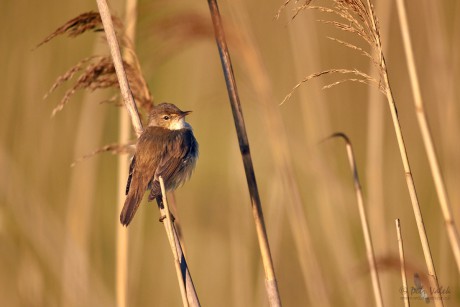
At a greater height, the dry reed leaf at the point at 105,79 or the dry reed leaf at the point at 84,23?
the dry reed leaf at the point at 84,23

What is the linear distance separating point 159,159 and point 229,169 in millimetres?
1320

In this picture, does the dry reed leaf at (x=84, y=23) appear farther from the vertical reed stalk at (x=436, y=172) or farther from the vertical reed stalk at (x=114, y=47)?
the vertical reed stalk at (x=436, y=172)

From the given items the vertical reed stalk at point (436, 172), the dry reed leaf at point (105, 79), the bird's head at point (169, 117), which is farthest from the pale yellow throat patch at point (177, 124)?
the vertical reed stalk at point (436, 172)

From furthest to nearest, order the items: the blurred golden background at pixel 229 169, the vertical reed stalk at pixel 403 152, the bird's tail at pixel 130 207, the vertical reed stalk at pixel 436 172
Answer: the blurred golden background at pixel 229 169
the bird's tail at pixel 130 207
the vertical reed stalk at pixel 436 172
the vertical reed stalk at pixel 403 152

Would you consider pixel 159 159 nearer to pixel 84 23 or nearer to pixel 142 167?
pixel 142 167

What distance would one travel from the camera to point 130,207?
3.17 metres

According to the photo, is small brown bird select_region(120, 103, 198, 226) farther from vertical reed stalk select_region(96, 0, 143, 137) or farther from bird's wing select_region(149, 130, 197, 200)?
vertical reed stalk select_region(96, 0, 143, 137)

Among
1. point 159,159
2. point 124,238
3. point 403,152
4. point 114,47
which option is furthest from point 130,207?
point 403,152

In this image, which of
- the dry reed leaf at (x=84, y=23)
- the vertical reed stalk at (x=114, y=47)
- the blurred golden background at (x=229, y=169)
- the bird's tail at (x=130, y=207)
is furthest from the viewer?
the blurred golden background at (x=229, y=169)

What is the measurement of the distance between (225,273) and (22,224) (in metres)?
1.53

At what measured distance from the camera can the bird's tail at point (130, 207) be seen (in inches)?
120

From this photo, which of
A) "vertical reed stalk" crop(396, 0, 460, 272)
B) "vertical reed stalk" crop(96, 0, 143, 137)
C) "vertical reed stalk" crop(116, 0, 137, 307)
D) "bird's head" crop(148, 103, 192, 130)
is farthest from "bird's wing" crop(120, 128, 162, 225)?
"vertical reed stalk" crop(396, 0, 460, 272)

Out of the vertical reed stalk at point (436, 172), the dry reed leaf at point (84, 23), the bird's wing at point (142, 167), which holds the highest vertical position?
the dry reed leaf at point (84, 23)

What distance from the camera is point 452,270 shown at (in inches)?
165
